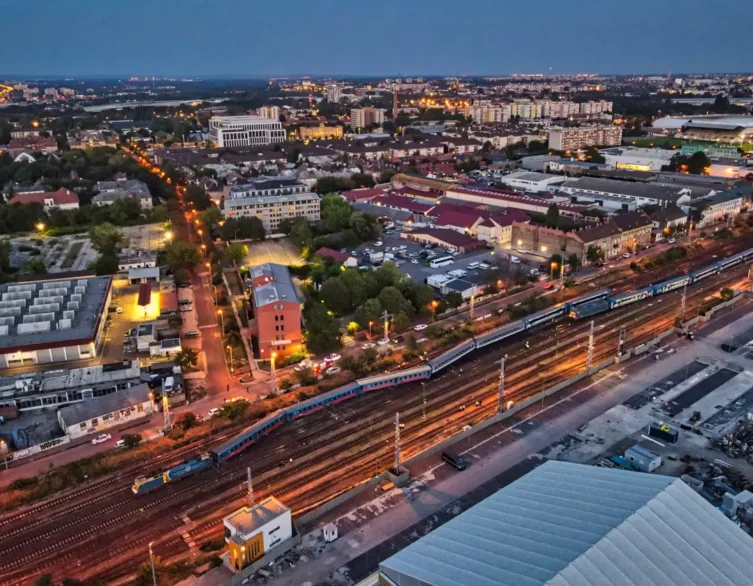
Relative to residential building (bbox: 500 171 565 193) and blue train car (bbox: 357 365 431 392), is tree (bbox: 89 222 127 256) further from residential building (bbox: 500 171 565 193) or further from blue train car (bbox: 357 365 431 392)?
residential building (bbox: 500 171 565 193)

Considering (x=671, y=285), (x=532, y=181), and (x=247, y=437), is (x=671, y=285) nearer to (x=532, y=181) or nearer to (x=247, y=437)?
(x=247, y=437)

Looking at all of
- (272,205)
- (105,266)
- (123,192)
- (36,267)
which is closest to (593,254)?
(272,205)

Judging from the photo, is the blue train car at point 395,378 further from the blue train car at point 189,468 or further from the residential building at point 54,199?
the residential building at point 54,199

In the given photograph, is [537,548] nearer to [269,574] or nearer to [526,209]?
[269,574]

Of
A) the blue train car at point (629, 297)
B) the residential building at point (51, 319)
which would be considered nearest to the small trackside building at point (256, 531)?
the residential building at point (51, 319)

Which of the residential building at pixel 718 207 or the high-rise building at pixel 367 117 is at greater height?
the high-rise building at pixel 367 117

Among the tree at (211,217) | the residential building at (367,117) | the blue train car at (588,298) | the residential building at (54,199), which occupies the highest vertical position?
the residential building at (367,117)

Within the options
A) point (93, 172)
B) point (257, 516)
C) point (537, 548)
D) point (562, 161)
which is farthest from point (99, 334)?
point (562, 161)
